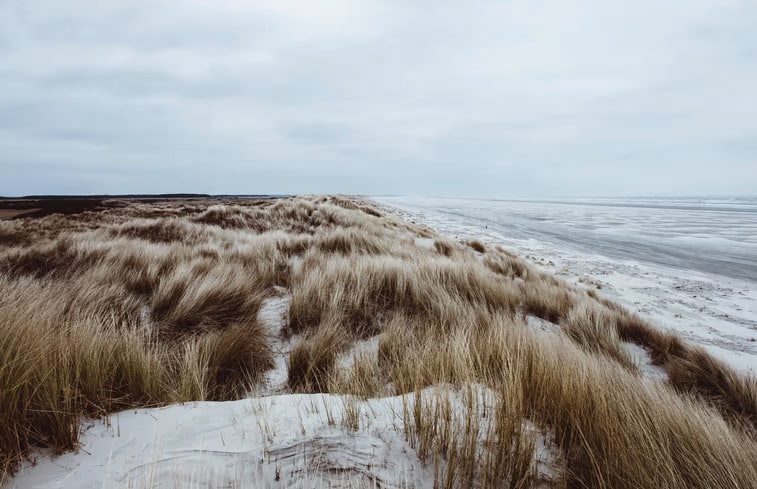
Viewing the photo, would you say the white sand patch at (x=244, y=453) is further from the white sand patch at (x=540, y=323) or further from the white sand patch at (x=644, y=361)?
the white sand patch at (x=540, y=323)

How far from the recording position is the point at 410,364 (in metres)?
1.70

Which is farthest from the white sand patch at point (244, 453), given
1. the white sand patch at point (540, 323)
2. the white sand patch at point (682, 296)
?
the white sand patch at point (682, 296)

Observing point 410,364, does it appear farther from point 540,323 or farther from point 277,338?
point 540,323

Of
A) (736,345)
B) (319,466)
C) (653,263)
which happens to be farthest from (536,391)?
(653,263)

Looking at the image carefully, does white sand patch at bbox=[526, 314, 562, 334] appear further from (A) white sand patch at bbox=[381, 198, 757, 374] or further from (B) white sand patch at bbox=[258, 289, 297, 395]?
(B) white sand patch at bbox=[258, 289, 297, 395]

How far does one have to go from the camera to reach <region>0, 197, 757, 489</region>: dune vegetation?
112 cm

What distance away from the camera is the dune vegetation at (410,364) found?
112cm

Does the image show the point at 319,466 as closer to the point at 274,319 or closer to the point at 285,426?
the point at 285,426

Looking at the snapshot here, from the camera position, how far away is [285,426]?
1297 mm

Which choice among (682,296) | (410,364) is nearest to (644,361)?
(410,364)

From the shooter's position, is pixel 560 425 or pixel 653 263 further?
pixel 653 263

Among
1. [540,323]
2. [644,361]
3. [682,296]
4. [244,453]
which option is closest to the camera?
[244,453]

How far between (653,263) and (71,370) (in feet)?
38.3

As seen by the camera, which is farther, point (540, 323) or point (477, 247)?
point (477, 247)
